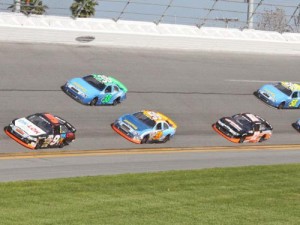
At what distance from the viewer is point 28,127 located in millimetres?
26422

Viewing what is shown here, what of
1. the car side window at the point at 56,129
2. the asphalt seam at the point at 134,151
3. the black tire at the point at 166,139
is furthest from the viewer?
the black tire at the point at 166,139

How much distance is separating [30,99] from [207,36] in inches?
652

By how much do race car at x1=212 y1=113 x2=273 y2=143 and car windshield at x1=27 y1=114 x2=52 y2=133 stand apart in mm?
9842

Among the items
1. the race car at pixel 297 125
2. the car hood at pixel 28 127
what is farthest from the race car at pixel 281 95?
the car hood at pixel 28 127

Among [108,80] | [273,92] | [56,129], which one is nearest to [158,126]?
[108,80]

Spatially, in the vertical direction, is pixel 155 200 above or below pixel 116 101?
above

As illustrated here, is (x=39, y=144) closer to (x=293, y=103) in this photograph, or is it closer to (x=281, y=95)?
(x=281, y=95)

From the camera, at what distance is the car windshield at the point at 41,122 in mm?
26648

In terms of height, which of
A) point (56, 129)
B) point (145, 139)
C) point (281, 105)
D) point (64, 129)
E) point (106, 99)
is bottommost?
point (281, 105)

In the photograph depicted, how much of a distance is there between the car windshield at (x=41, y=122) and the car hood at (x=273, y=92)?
1572 cm

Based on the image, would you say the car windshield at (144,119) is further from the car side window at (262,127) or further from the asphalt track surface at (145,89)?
the car side window at (262,127)

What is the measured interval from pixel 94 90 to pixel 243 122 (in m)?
7.51

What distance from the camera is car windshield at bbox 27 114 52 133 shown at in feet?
87.4

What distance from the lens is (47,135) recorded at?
2642 centimetres
